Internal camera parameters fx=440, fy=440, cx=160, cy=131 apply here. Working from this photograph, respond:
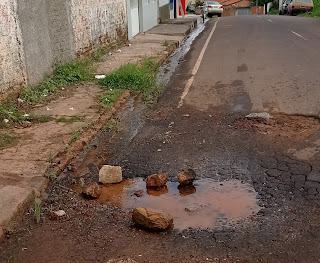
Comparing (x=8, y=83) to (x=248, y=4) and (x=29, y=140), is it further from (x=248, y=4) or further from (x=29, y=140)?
(x=248, y=4)

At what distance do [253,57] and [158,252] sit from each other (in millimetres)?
10027

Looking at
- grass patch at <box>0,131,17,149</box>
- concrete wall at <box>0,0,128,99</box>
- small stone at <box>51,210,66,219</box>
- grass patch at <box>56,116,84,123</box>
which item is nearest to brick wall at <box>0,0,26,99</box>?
concrete wall at <box>0,0,128,99</box>

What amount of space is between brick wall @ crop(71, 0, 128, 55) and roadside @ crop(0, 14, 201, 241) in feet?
3.89

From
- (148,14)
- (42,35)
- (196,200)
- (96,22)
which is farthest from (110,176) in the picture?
(148,14)

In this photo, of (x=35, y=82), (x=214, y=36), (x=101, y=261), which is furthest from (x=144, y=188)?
(x=214, y=36)

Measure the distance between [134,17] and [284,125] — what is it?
13384mm

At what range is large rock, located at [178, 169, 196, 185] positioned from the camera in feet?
15.8

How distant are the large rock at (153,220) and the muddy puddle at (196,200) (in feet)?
0.56

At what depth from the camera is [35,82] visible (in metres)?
8.68

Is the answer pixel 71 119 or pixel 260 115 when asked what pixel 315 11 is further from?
pixel 71 119

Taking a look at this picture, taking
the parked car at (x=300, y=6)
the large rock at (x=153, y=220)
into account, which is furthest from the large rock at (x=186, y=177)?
the parked car at (x=300, y=6)

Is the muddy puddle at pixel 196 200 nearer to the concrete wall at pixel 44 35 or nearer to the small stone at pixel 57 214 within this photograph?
the small stone at pixel 57 214

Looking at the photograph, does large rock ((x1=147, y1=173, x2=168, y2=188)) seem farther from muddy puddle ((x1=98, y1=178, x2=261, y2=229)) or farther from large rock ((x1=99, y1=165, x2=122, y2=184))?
large rock ((x1=99, y1=165, x2=122, y2=184))

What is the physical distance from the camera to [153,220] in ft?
12.7
